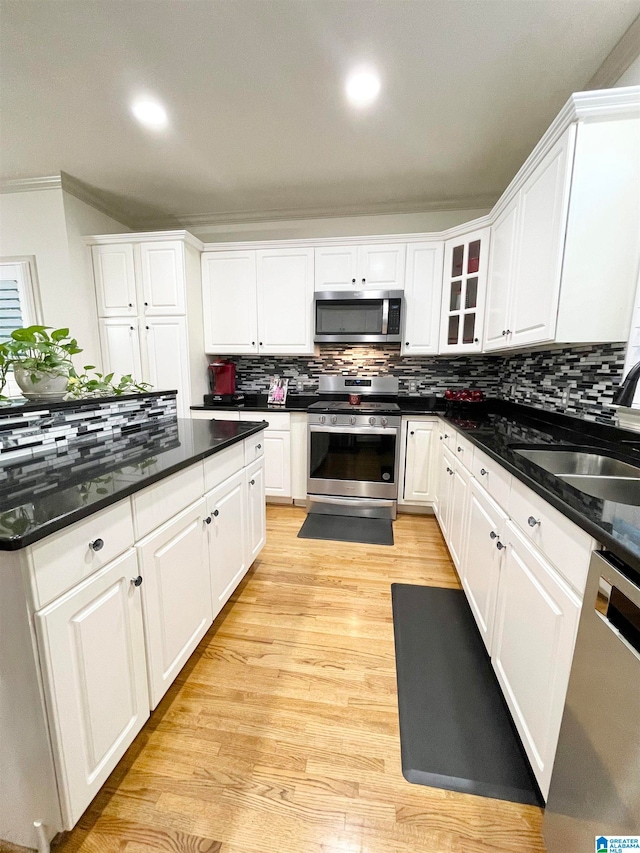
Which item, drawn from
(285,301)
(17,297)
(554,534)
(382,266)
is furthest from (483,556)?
(17,297)

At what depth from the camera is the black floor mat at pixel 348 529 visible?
251 cm

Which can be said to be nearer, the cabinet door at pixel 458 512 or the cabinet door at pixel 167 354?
the cabinet door at pixel 458 512

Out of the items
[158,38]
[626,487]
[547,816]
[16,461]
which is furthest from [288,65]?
[547,816]

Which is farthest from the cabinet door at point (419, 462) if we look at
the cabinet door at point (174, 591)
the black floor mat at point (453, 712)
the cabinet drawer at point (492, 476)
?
the cabinet door at point (174, 591)

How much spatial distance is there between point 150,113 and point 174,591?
261 centimetres

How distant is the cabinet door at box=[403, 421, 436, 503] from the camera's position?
→ 9.04ft

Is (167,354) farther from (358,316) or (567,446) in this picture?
(567,446)

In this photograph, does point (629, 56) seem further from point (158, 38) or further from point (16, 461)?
point (16, 461)

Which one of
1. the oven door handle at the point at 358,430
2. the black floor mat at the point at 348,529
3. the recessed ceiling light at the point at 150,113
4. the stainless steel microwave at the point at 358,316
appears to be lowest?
the black floor mat at the point at 348,529

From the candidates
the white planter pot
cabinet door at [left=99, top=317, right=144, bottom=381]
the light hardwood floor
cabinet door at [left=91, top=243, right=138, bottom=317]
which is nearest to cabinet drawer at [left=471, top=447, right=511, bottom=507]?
the light hardwood floor

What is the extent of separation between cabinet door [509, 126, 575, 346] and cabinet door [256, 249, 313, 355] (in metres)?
1.68

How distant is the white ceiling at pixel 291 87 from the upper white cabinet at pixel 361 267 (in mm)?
453

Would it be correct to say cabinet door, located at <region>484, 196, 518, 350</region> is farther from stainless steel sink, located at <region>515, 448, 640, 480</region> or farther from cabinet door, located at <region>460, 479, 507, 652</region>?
cabinet door, located at <region>460, 479, 507, 652</region>

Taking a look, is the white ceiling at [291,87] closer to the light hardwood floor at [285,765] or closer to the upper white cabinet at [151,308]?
the upper white cabinet at [151,308]
